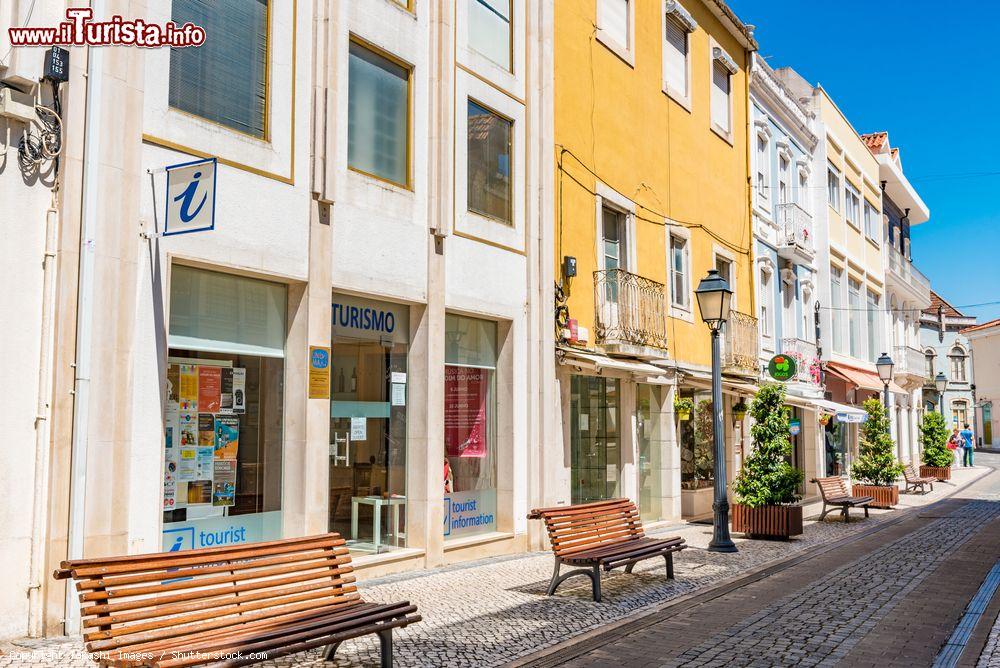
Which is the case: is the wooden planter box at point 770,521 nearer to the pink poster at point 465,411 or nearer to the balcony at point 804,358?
the pink poster at point 465,411

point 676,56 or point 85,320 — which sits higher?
point 676,56

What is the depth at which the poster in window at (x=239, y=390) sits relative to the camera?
9664 millimetres

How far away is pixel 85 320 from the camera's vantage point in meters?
7.71

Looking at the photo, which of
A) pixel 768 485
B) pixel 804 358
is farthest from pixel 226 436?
pixel 804 358

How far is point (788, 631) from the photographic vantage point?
807cm

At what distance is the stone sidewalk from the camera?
6.99m

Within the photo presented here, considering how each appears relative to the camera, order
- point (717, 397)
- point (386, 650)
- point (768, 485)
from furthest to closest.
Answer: point (768, 485), point (717, 397), point (386, 650)

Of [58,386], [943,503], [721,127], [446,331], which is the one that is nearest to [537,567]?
[446,331]

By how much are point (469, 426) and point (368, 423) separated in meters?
2.17

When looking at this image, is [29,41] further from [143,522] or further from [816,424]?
[816,424]

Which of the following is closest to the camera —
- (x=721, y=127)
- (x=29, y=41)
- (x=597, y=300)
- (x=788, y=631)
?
(x=29, y=41)

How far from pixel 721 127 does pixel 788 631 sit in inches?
616

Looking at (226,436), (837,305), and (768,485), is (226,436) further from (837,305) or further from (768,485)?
(837,305)

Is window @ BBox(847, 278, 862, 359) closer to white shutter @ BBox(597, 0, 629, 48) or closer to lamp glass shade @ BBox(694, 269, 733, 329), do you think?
white shutter @ BBox(597, 0, 629, 48)
